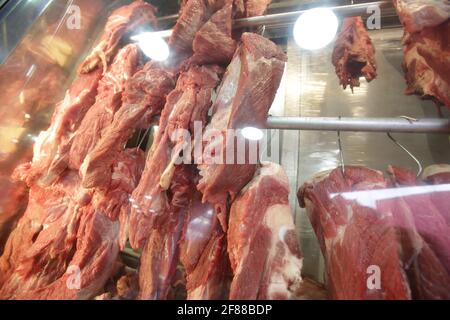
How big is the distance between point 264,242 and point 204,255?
0.47 metres

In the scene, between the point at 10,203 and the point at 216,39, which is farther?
the point at 10,203

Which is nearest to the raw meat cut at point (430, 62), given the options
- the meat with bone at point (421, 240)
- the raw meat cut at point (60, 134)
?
the meat with bone at point (421, 240)

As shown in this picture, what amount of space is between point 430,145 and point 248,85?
1.75 m

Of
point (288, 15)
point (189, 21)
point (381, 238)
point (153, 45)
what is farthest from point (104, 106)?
point (381, 238)

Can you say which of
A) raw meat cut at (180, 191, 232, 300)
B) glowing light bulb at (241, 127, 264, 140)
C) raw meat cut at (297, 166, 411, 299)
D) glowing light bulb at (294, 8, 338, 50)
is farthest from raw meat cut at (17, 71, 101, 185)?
raw meat cut at (297, 166, 411, 299)

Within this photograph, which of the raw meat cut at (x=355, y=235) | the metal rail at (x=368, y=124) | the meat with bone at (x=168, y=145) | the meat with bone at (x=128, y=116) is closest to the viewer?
the raw meat cut at (x=355, y=235)

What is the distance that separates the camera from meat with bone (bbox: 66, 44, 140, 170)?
2.53 metres

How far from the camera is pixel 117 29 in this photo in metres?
2.97

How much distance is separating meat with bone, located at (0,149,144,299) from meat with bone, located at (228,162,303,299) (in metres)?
0.97

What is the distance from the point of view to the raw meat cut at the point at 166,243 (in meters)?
1.99

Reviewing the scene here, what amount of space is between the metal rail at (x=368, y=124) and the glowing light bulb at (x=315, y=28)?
0.89 m

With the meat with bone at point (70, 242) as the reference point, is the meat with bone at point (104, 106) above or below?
above

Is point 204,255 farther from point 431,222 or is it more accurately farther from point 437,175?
point 437,175

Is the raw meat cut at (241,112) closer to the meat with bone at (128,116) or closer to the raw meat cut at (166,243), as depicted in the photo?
the raw meat cut at (166,243)
